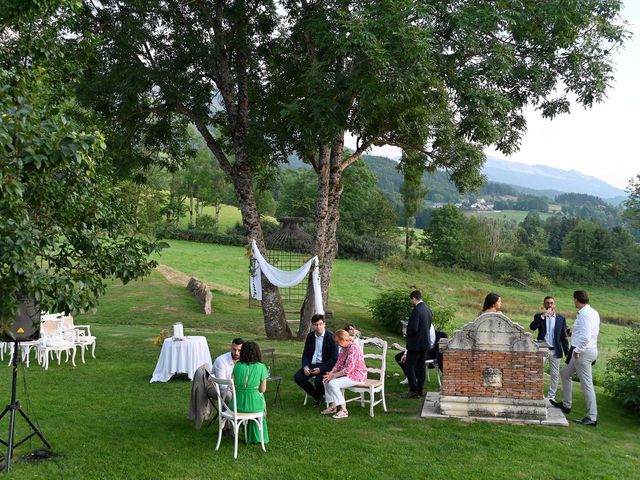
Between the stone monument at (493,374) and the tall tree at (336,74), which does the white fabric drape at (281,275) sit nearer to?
the tall tree at (336,74)

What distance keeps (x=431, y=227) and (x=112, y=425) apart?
5193cm

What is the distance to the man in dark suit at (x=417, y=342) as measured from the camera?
10.6 meters

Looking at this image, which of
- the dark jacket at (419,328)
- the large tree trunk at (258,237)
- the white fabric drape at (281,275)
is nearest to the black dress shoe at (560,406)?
the dark jacket at (419,328)

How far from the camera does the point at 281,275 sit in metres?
17.1

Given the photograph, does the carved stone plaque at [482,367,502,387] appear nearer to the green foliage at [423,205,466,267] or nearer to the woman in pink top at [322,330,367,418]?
the woman in pink top at [322,330,367,418]

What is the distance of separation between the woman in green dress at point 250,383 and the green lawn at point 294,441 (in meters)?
0.31

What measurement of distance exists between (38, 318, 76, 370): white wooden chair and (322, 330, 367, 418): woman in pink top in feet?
21.0

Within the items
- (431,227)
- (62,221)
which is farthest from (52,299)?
(431,227)

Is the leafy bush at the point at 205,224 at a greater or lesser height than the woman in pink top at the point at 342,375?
greater

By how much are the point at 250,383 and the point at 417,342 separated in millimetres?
3476

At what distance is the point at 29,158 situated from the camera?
209 inches

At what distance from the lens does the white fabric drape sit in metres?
15.9

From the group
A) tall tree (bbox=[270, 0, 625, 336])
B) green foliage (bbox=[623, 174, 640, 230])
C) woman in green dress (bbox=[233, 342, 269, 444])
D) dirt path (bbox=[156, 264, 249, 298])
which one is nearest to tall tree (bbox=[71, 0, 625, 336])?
tall tree (bbox=[270, 0, 625, 336])

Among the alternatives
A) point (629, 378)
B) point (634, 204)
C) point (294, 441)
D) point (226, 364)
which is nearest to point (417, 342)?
point (294, 441)
